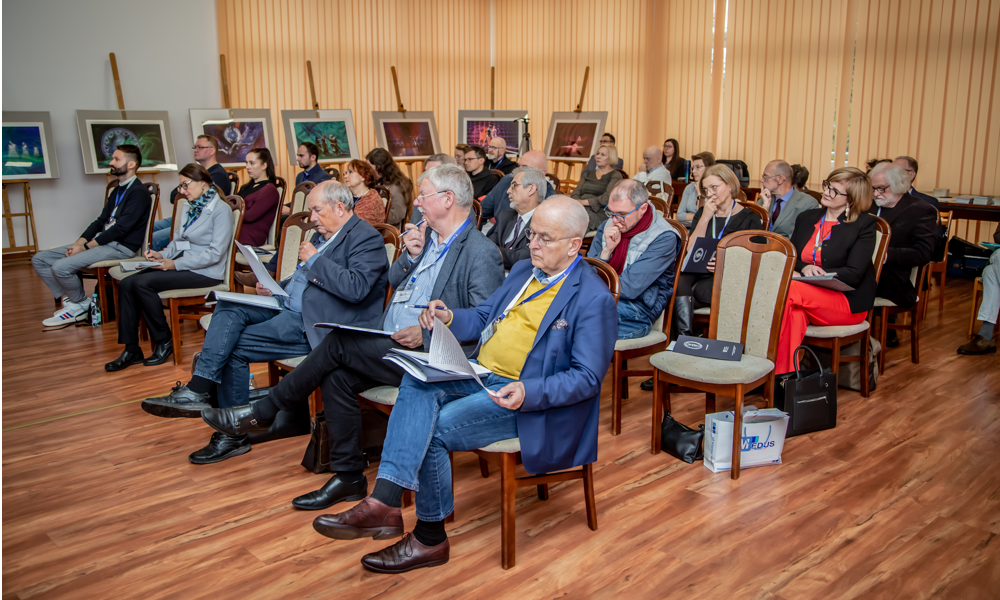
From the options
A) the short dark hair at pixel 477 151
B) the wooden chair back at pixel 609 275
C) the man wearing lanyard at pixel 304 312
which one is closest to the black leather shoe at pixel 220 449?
the man wearing lanyard at pixel 304 312

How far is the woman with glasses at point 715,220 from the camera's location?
14.2 feet

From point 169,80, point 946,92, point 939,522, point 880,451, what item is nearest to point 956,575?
point 939,522

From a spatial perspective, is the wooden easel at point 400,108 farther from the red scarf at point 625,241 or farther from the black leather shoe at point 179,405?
the black leather shoe at point 179,405

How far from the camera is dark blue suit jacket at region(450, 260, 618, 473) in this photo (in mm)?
2305

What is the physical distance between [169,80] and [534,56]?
5.28 metres

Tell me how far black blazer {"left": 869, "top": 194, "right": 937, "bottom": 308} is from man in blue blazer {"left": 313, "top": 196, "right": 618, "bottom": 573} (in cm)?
278

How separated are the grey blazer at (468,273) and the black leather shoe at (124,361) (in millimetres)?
2736

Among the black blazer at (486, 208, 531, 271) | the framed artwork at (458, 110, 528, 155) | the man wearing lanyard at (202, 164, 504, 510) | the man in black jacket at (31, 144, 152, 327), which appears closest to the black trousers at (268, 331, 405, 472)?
the man wearing lanyard at (202, 164, 504, 510)

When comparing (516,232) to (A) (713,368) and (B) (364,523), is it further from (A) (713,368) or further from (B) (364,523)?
(B) (364,523)

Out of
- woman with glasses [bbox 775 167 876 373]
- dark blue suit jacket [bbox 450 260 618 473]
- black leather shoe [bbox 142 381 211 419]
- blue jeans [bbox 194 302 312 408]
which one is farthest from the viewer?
woman with glasses [bbox 775 167 876 373]

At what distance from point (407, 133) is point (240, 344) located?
7.60 m

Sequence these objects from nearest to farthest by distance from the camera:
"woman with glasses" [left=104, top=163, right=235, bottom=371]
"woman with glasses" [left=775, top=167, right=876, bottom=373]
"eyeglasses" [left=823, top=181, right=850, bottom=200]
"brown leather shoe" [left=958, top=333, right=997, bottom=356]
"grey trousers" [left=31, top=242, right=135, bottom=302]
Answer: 1. "woman with glasses" [left=775, top=167, right=876, bottom=373]
2. "eyeglasses" [left=823, top=181, right=850, bottom=200]
3. "woman with glasses" [left=104, top=163, right=235, bottom=371]
4. "brown leather shoe" [left=958, top=333, right=997, bottom=356]
5. "grey trousers" [left=31, top=242, right=135, bottom=302]

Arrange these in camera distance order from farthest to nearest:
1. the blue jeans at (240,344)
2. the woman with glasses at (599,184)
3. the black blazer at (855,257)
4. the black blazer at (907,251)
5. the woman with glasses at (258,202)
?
the woman with glasses at (599,184) → the woman with glasses at (258,202) → the black blazer at (907,251) → the black blazer at (855,257) → the blue jeans at (240,344)

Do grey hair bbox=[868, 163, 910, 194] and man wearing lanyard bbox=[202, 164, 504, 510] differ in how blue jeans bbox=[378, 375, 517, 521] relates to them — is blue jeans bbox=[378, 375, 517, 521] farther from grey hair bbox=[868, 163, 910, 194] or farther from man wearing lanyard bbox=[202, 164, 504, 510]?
grey hair bbox=[868, 163, 910, 194]
